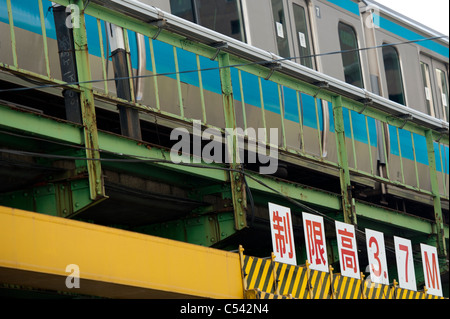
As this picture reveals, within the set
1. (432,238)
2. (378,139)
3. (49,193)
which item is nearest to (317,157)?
(378,139)

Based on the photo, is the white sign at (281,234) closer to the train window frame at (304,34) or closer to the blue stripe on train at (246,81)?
the blue stripe on train at (246,81)

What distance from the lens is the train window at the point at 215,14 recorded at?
624 inches

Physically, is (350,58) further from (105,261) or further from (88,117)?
(105,261)

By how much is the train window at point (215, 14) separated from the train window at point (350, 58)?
388 cm

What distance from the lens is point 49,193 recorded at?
1265 centimetres

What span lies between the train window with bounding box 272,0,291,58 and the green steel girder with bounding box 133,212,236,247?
13.3ft

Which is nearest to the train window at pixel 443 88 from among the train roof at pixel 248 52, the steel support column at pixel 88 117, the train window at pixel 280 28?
the train roof at pixel 248 52

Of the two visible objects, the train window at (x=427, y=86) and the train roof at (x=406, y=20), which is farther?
the train window at (x=427, y=86)

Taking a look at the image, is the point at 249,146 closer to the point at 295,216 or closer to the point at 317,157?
the point at 317,157

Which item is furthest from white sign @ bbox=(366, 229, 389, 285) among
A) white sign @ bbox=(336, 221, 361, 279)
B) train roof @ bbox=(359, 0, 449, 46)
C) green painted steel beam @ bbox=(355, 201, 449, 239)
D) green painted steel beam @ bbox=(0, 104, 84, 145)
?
train roof @ bbox=(359, 0, 449, 46)

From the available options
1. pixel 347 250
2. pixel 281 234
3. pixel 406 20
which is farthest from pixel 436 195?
pixel 281 234

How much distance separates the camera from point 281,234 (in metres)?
13.5

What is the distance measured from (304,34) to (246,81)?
302 cm

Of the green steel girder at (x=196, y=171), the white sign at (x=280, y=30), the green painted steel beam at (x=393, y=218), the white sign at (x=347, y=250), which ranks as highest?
the white sign at (x=280, y=30)
